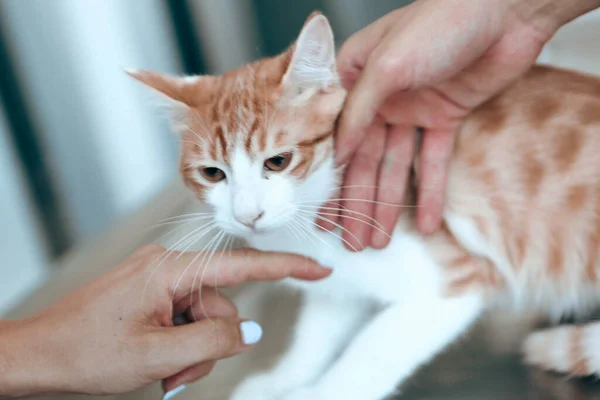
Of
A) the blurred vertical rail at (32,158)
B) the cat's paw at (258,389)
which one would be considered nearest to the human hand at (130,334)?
the cat's paw at (258,389)

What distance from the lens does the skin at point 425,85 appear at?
0.85m

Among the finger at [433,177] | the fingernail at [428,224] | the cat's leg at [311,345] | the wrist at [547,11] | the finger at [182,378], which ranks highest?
the wrist at [547,11]

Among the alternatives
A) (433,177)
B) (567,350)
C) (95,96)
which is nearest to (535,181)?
(433,177)

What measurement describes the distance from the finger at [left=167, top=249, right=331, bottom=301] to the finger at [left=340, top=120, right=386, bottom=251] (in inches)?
4.2

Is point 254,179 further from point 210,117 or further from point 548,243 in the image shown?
point 548,243

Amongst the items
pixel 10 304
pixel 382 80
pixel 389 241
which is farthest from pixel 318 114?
pixel 10 304

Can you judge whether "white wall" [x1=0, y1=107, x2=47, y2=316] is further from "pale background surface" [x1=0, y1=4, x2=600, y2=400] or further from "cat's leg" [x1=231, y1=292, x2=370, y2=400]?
"cat's leg" [x1=231, y1=292, x2=370, y2=400]

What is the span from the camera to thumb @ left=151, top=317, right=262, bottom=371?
735 millimetres

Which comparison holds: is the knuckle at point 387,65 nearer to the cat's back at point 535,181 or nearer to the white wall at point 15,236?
the cat's back at point 535,181

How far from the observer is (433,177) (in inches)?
36.6

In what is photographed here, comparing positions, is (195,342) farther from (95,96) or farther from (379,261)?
(95,96)

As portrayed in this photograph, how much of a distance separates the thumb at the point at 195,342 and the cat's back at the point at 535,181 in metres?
0.42

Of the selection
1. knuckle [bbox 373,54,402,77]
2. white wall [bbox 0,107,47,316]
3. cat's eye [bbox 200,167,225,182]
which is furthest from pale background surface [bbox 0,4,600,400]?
knuckle [bbox 373,54,402,77]

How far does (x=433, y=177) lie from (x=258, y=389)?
1.50 feet
